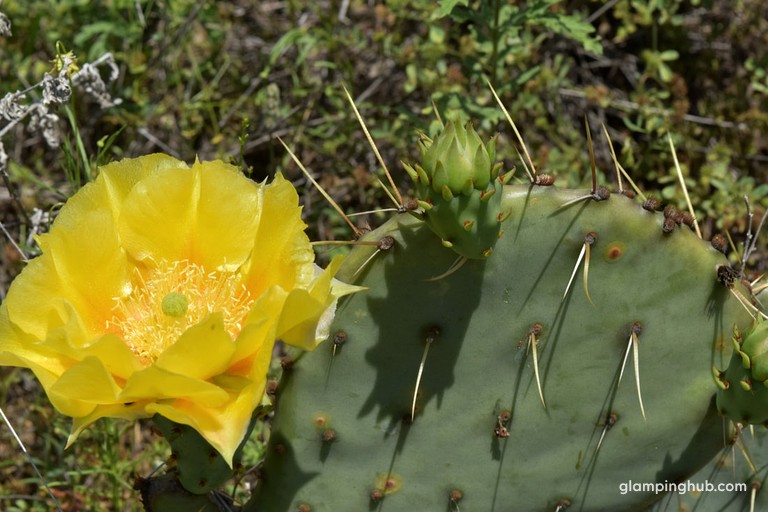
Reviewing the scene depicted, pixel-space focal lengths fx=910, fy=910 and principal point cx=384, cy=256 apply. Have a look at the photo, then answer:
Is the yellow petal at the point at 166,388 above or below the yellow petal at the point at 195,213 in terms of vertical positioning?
below

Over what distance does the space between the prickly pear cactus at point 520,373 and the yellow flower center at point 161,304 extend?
6.1 inches

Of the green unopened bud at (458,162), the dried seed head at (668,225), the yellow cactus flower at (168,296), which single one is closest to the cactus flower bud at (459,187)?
the green unopened bud at (458,162)

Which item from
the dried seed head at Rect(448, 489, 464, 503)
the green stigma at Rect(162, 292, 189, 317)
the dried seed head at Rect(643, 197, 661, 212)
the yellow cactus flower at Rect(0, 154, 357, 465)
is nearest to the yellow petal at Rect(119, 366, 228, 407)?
the yellow cactus flower at Rect(0, 154, 357, 465)

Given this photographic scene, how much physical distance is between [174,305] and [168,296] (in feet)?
0.06

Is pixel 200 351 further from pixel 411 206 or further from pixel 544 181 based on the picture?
pixel 544 181

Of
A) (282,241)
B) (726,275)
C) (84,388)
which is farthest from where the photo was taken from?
(726,275)

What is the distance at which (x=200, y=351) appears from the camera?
3.49 feet

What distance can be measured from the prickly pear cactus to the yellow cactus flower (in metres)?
0.16

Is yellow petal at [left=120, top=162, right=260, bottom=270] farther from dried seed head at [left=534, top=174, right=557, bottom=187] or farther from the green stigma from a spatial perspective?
dried seed head at [left=534, top=174, right=557, bottom=187]

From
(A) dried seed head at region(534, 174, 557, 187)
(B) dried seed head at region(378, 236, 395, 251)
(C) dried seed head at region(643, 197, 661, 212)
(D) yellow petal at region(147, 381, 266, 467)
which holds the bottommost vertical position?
(D) yellow petal at region(147, 381, 266, 467)

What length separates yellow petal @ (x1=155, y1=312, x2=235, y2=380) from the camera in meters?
1.04

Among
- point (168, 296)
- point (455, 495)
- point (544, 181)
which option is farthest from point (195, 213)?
point (455, 495)

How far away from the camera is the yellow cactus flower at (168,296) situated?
1.07 m

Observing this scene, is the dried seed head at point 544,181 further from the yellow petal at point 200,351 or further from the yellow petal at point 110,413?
the yellow petal at point 110,413
